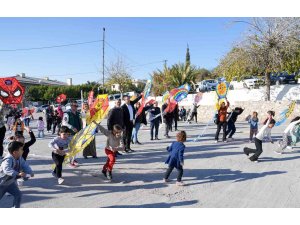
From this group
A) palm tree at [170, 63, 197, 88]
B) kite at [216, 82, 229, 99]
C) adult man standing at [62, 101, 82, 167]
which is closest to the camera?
adult man standing at [62, 101, 82, 167]

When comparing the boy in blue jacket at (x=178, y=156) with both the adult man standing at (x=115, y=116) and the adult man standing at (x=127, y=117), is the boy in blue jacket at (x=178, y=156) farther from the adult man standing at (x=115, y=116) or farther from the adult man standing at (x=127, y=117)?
the adult man standing at (x=127, y=117)

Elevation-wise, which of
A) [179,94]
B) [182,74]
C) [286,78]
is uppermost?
[182,74]

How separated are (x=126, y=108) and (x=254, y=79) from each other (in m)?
15.9

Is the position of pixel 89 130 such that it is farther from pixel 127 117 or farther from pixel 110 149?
pixel 127 117

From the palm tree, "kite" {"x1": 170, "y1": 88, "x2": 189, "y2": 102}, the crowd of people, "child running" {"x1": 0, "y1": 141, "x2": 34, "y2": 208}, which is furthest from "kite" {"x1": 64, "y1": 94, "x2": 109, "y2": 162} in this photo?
the palm tree

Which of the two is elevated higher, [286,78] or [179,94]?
[286,78]

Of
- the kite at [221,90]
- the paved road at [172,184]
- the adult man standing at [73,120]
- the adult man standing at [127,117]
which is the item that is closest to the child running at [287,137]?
the paved road at [172,184]

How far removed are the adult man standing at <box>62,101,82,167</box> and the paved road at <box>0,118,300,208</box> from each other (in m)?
0.93

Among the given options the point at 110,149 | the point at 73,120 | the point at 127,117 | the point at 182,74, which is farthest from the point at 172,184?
the point at 182,74

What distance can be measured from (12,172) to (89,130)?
2.29 meters

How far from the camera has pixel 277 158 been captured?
816cm

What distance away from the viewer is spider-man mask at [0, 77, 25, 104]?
870 centimetres

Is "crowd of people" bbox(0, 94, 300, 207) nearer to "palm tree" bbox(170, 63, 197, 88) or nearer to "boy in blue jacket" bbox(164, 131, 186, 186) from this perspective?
"boy in blue jacket" bbox(164, 131, 186, 186)

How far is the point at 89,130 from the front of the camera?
252 inches
